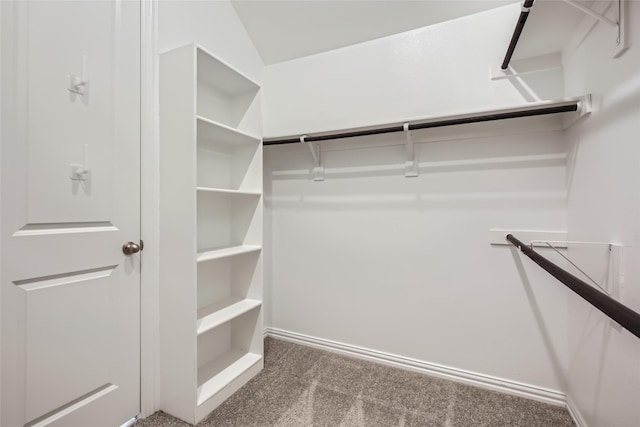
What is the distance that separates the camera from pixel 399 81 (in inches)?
71.6

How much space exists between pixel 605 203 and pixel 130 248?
2103mm

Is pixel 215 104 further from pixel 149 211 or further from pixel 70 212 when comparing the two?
pixel 70 212

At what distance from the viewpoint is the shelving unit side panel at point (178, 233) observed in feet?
A: 4.51

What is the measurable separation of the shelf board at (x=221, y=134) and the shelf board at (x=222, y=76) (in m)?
0.30

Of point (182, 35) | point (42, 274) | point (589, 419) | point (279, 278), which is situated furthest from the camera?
point (279, 278)

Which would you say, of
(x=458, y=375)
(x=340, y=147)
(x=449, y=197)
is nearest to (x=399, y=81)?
(x=340, y=147)

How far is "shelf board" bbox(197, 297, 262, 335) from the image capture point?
1.49 metres

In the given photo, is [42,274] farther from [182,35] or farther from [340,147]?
[340,147]

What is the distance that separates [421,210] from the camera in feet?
5.87

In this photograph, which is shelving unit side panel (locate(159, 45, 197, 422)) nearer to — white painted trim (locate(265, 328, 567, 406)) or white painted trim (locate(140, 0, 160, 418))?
white painted trim (locate(140, 0, 160, 418))

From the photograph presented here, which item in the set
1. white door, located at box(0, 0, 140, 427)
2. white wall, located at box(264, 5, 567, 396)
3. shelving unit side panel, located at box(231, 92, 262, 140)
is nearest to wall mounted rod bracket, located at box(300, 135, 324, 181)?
white wall, located at box(264, 5, 567, 396)

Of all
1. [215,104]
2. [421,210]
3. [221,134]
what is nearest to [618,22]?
[421,210]

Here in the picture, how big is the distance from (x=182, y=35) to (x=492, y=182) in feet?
6.56

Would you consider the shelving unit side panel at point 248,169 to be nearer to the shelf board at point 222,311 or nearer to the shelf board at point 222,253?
the shelf board at point 222,253
